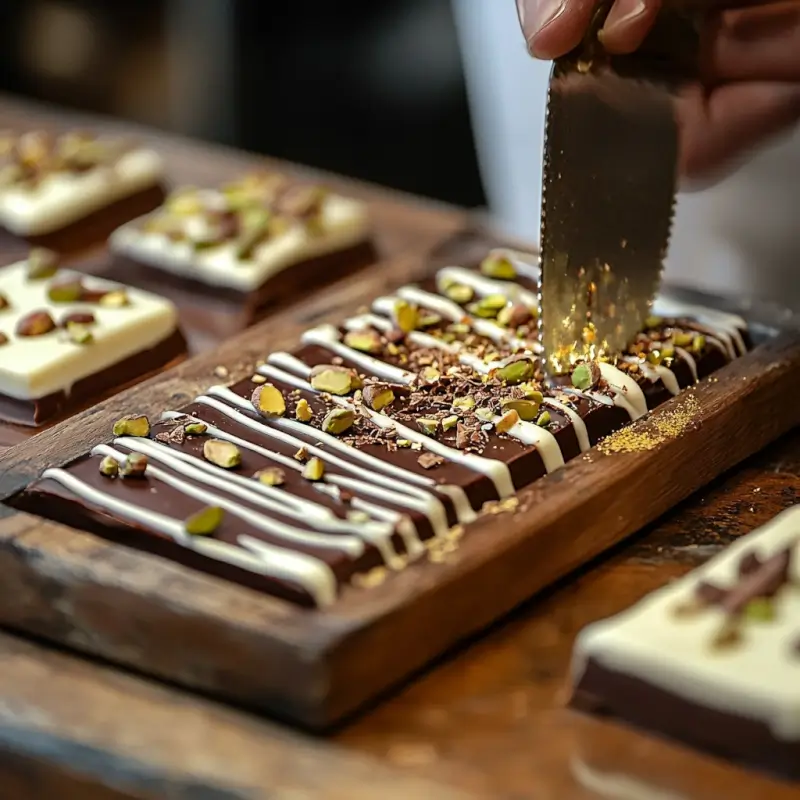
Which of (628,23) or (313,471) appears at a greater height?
(628,23)

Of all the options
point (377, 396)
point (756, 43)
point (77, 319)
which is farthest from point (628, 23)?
point (77, 319)

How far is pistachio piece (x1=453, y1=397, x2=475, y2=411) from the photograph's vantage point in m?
1.79

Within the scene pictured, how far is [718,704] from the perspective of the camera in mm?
1354

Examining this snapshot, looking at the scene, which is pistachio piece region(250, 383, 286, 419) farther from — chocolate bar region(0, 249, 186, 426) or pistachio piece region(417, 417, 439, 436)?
chocolate bar region(0, 249, 186, 426)

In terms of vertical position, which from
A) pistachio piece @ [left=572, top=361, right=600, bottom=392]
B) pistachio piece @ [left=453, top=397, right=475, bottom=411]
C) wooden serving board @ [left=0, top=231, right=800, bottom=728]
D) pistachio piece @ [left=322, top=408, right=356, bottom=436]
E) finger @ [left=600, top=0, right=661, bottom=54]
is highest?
finger @ [left=600, top=0, right=661, bottom=54]

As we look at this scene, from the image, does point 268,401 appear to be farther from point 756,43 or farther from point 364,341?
point 756,43

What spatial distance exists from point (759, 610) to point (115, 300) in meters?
1.21

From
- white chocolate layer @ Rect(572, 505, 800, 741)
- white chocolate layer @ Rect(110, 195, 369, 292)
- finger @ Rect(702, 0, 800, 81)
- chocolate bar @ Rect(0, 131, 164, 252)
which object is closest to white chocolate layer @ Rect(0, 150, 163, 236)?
chocolate bar @ Rect(0, 131, 164, 252)

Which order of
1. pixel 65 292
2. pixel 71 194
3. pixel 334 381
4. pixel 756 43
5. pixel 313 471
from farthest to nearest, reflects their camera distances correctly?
pixel 71 194 → pixel 65 292 → pixel 756 43 → pixel 334 381 → pixel 313 471

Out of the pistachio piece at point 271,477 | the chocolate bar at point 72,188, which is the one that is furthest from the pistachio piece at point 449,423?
the chocolate bar at point 72,188

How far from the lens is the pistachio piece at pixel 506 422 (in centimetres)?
174

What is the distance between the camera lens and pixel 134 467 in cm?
166

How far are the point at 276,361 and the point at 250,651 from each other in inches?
23.7

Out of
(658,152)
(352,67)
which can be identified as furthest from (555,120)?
(352,67)
